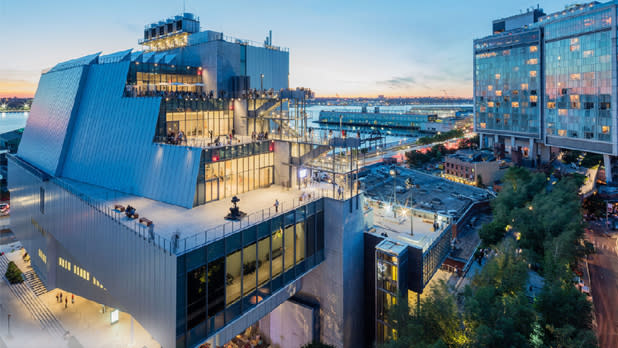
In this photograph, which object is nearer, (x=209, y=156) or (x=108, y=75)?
(x=209, y=156)

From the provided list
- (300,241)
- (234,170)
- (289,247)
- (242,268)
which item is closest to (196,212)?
(234,170)

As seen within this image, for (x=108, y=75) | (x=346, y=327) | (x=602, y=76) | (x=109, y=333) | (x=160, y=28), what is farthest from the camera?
(x=602, y=76)

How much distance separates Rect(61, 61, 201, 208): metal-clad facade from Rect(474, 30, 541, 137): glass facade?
4161 inches

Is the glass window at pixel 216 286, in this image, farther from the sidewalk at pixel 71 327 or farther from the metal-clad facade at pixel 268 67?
the metal-clad facade at pixel 268 67

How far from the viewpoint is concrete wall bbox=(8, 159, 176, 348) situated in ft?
72.1

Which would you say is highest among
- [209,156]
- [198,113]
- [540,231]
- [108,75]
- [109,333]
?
[108,75]

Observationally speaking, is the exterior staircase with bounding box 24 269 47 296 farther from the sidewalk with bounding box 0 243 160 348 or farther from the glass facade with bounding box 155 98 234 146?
the glass facade with bounding box 155 98 234 146

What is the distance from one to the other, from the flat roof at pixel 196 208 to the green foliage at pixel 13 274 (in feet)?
72.5

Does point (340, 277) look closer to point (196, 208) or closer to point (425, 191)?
point (196, 208)

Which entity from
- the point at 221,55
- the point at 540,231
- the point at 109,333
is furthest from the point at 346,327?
the point at 221,55

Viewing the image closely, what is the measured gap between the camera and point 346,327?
3161 cm

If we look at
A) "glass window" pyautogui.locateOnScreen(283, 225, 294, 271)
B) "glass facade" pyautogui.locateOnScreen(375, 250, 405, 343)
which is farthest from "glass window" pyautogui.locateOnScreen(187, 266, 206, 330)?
"glass facade" pyautogui.locateOnScreen(375, 250, 405, 343)

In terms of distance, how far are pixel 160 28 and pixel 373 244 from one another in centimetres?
5014

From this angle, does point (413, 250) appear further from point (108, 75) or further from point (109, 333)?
point (108, 75)
